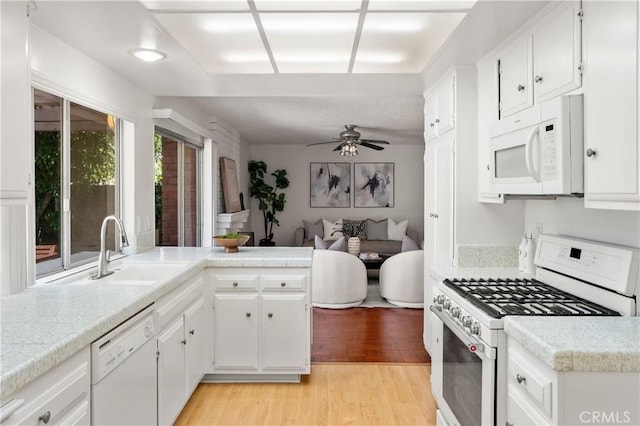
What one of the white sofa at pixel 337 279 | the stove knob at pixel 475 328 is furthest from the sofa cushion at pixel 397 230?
the stove knob at pixel 475 328

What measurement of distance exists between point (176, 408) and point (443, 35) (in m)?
2.90

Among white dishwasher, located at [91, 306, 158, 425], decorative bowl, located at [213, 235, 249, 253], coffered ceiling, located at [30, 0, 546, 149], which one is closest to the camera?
white dishwasher, located at [91, 306, 158, 425]

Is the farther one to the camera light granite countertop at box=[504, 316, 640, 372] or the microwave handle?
the microwave handle

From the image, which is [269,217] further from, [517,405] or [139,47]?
[517,405]

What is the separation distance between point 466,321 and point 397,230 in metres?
6.10

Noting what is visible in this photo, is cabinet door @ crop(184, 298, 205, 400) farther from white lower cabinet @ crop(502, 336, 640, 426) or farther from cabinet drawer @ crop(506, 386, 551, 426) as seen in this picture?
white lower cabinet @ crop(502, 336, 640, 426)

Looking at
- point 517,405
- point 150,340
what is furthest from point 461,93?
point 150,340

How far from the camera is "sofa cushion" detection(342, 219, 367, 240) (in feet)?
26.2

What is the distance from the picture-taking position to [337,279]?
16.8 feet

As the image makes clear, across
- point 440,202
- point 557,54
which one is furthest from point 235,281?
point 557,54

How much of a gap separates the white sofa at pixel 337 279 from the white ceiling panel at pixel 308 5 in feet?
10.0

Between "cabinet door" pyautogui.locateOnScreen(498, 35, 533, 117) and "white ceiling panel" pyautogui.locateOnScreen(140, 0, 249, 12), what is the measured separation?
1.48 metres

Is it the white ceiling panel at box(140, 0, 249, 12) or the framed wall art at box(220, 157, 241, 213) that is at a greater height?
the white ceiling panel at box(140, 0, 249, 12)

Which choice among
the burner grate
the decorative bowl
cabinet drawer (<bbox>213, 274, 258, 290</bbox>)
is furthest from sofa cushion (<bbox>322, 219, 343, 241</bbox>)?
the burner grate
